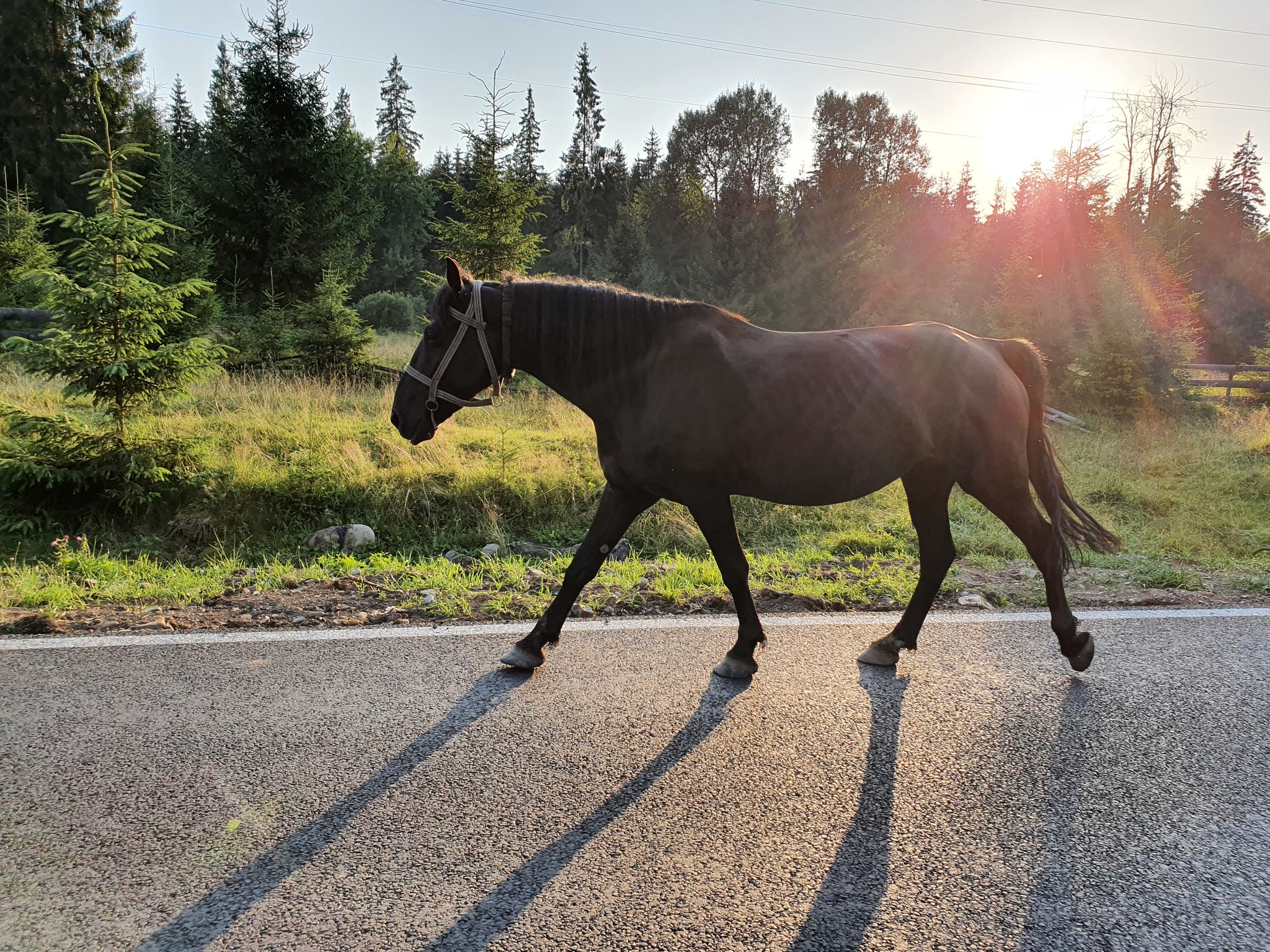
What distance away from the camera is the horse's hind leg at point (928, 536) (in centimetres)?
371

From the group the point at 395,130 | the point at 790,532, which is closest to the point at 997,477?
the point at 790,532

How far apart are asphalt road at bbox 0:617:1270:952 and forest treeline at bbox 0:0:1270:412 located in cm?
710

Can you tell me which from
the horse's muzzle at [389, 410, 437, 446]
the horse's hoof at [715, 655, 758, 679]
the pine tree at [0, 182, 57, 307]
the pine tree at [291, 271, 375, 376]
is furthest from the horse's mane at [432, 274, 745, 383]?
the pine tree at [0, 182, 57, 307]

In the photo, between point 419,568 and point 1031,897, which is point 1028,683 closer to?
point 1031,897

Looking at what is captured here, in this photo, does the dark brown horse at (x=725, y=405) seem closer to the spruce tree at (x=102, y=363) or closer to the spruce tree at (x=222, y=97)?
the spruce tree at (x=102, y=363)

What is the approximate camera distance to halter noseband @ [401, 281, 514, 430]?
342 centimetres

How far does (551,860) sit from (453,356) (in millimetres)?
2278

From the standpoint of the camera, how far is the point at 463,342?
11.3 ft

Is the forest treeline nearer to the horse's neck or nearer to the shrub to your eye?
the shrub

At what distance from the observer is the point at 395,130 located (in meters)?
55.2

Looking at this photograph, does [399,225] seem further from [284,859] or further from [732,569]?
[284,859]

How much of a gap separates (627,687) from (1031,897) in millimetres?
1713

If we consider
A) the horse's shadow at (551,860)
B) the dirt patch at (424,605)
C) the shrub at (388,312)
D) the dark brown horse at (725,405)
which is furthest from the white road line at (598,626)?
the shrub at (388,312)

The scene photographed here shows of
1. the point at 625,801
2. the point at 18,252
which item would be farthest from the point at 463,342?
the point at 18,252
